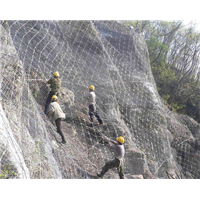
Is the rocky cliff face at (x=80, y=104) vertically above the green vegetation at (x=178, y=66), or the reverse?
the green vegetation at (x=178, y=66)

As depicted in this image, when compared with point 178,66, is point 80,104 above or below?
below

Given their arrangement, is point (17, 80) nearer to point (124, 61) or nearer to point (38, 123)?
point (38, 123)

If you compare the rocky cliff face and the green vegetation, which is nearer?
the rocky cliff face

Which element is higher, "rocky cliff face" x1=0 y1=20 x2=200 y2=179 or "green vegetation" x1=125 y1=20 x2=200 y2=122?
"green vegetation" x1=125 y1=20 x2=200 y2=122

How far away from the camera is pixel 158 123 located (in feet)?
15.4

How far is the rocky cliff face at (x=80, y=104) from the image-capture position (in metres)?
2.15

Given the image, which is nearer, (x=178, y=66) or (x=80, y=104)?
(x=80, y=104)

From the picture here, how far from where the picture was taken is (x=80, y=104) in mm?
3875

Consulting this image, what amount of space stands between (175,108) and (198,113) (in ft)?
4.13

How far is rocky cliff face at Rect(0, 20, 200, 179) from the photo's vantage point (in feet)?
7.05

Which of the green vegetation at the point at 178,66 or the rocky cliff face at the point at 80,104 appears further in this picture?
the green vegetation at the point at 178,66
